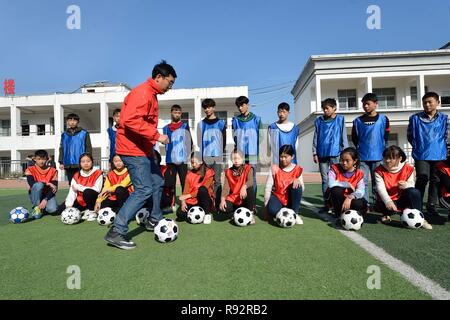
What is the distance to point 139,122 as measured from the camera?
11.4ft

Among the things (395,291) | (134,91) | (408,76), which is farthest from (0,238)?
(408,76)

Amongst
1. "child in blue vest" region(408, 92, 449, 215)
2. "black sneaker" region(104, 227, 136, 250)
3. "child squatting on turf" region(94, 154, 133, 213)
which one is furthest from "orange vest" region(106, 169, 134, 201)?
"child in blue vest" region(408, 92, 449, 215)

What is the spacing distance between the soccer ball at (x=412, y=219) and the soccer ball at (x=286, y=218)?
147cm

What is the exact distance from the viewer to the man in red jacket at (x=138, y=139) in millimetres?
3467

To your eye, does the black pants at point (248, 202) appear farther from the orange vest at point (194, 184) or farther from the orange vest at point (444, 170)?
the orange vest at point (444, 170)

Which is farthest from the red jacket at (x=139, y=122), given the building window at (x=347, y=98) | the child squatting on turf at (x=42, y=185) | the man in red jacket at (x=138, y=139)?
the building window at (x=347, y=98)

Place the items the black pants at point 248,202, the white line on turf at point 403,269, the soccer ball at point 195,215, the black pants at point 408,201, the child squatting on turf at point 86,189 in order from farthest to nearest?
the child squatting on turf at point 86,189, the black pants at point 248,202, the soccer ball at point 195,215, the black pants at point 408,201, the white line on turf at point 403,269

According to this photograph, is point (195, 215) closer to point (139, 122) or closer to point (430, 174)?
point (139, 122)

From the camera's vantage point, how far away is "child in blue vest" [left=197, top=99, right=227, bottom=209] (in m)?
5.62

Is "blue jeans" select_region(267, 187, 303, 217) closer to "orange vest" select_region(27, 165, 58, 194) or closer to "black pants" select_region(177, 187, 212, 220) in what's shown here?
"black pants" select_region(177, 187, 212, 220)

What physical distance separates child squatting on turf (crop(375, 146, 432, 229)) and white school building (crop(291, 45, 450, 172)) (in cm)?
1952

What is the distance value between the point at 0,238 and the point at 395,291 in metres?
4.79

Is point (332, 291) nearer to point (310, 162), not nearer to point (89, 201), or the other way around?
point (89, 201)

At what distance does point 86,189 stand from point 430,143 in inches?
234
